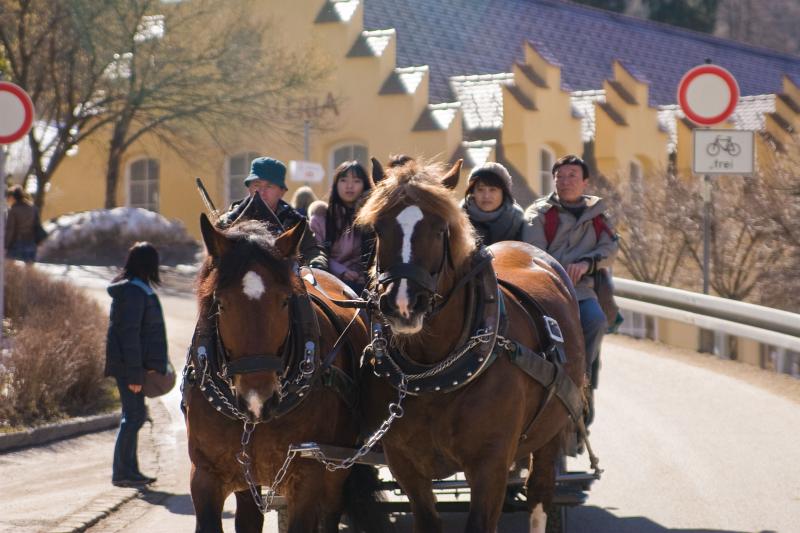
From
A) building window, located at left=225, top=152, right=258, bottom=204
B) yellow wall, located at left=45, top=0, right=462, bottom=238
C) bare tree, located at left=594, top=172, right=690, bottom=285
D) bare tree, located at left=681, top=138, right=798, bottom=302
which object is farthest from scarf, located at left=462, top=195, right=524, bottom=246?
building window, located at left=225, top=152, right=258, bottom=204

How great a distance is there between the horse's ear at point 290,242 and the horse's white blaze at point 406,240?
0.53 meters

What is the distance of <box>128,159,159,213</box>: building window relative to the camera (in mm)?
36312

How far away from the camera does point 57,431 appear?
1134 centimetres

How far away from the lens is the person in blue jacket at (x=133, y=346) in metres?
9.75

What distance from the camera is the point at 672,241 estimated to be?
20.9 metres

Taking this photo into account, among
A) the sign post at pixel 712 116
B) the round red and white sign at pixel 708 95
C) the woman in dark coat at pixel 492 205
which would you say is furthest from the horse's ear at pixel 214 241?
the round red and white sign at pixel 708 95

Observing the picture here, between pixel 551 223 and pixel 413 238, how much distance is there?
124 inches

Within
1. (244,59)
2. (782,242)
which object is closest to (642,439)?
(782,242)

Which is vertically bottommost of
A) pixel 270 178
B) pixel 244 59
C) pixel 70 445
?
pixel 70 445

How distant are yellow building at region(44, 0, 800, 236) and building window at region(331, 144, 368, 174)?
0.04m

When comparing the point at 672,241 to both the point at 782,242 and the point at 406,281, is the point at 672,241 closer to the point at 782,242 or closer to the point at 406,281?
the point at 782,242

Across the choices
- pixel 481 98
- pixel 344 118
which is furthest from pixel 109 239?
pixel 481 98

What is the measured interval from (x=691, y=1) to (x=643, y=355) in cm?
4517

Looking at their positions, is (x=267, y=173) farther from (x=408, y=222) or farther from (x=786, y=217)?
(x=786, y=217)
